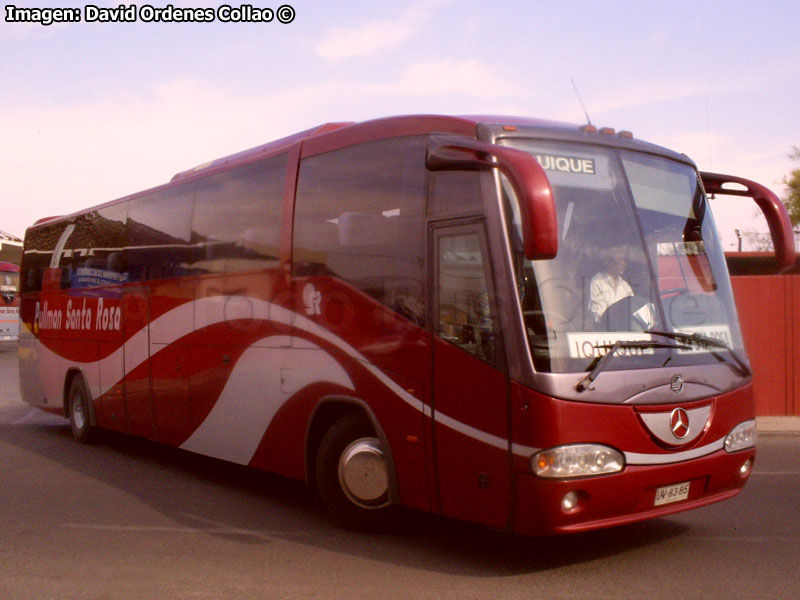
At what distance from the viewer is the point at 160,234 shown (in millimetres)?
10352

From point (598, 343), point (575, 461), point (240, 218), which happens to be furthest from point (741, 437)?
point (240, 218)

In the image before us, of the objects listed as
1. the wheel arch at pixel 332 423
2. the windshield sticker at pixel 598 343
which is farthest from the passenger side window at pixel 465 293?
the wheel arch at pixel 332 423

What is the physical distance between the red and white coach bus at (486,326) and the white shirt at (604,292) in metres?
0.02

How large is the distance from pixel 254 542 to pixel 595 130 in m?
3.92

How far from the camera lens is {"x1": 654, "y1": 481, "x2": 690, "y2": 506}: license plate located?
227 inches

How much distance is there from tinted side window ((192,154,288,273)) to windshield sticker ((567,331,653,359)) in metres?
3.32

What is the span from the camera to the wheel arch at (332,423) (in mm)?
6447

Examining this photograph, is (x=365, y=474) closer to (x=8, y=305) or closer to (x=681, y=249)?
(x=681, y=249)

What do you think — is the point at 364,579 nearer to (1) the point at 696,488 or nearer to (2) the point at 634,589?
(2) the point at 634,589

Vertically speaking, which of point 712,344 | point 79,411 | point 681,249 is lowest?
point 79,411

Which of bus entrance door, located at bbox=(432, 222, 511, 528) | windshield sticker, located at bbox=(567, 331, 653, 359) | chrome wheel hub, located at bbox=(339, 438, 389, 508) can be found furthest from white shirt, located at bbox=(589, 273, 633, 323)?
chrome wheel hub, located at bbox=(339, 438, 389, 508)

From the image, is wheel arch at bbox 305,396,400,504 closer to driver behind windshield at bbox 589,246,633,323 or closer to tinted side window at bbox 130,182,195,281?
driver behind windshield at bbox 589,246,633,323

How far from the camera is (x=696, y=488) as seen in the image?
6004mm

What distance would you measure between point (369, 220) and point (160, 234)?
4.27m
